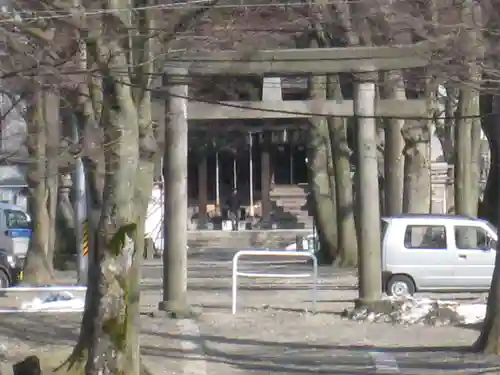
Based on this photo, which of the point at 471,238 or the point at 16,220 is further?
the point at 16,220

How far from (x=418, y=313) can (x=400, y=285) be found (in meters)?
4.10

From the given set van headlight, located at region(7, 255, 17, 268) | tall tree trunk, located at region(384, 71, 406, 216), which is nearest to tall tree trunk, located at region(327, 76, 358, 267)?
tall tree trunk, located at region(384, 71, 406, 216)

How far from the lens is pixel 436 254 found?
70.4 ft

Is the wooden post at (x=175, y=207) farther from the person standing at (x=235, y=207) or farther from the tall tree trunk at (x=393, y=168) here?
the person standing at (x=235, y=207)

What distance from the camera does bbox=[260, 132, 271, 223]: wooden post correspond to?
5453cm

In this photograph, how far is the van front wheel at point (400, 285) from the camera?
21297mm

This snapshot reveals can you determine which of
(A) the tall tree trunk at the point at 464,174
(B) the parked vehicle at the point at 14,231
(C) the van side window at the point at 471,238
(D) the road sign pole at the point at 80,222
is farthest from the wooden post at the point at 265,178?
(C) the van side window at the point at 471,238

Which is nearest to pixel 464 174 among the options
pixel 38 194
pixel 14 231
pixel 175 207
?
pixel 38 194

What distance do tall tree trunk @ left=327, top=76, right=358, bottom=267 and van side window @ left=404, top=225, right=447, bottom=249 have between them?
26.1ft

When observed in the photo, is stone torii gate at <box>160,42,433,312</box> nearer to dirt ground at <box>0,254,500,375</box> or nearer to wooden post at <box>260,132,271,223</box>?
dirt ground at <box>0,254,500,375</box>

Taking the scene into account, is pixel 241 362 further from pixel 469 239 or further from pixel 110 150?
pixel 469 239

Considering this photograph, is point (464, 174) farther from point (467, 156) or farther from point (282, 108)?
point (282, 108)

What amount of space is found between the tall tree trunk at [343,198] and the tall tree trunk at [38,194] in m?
7.85

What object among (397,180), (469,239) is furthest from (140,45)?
(397,180)
